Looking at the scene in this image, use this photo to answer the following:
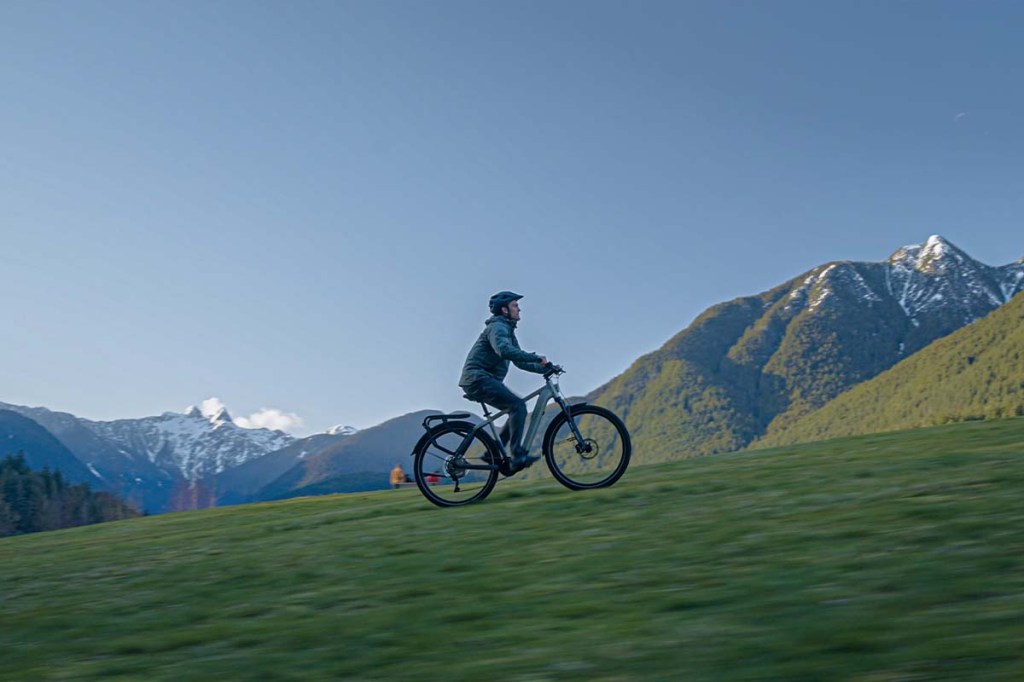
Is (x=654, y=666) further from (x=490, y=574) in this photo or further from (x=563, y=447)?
(x=563, y=447)

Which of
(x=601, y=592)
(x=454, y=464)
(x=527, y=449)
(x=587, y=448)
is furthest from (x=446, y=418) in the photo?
(x=601, y=592)

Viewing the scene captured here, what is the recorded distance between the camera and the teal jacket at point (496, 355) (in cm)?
1095

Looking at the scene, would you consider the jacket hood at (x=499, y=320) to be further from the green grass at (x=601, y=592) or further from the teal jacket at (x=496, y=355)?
the green grass at (x=601, y=592)

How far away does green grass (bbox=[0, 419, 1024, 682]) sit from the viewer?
443 cm

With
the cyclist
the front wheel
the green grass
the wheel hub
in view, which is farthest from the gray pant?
the green grass

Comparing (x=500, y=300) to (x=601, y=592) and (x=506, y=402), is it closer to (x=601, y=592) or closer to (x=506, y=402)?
(x=506, y=402)

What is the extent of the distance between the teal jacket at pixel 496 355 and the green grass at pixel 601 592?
5.47 feet

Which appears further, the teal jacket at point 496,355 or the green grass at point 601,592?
the teal jacket at point 496,355

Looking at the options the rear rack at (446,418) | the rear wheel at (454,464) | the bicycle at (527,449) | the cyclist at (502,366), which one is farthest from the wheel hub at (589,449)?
the rear rack at (446,418)

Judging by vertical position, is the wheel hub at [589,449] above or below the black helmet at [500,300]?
below

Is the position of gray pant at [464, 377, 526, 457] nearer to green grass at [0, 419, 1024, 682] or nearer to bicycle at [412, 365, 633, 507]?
bicycle at [412, 365, 633, 507]

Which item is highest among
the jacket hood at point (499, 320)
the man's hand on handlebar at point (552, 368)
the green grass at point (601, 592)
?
the jacket hood at point (499, 320)

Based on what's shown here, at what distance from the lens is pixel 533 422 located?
1099 cm

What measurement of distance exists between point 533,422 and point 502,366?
843mm
